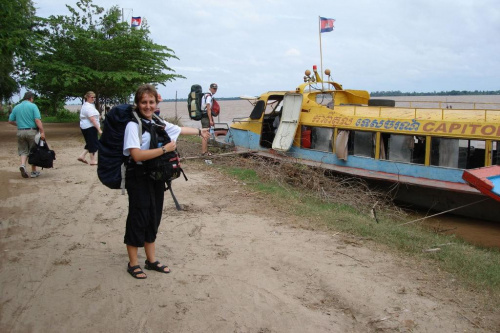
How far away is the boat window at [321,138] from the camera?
11164 millimetres

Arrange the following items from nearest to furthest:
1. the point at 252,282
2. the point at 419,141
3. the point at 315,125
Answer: the point at 252,282
the point at 419,141
the point at 315,125

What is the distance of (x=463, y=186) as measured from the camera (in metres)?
8.77

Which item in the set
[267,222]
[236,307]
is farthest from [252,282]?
[267,222]

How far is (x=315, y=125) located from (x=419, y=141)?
270cm

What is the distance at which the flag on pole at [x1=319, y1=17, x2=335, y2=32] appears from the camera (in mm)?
13359

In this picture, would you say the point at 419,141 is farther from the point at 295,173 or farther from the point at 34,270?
the point at 34,270

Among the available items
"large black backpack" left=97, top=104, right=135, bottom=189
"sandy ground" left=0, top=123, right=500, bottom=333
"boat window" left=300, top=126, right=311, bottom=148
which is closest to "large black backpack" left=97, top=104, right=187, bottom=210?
"large black backpack" left=97, top=104, right=135, bottom=189

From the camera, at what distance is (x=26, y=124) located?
8984 mm

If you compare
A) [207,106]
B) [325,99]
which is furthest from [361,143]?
[207,106]

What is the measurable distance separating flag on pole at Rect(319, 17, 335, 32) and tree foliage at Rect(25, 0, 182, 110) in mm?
7515

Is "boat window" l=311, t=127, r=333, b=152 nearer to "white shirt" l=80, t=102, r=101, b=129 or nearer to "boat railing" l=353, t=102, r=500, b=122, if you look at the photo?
"boat railing" l=353, t=102, r=500, b=122

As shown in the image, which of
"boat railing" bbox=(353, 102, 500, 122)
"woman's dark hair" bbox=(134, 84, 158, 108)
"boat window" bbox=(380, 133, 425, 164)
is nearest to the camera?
"woman's dark hair" bbox=(134, 84, 158, 108)

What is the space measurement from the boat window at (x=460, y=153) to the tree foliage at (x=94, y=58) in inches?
464

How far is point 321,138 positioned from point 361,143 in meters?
1.21
